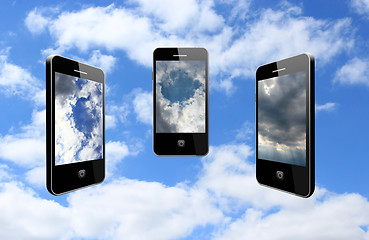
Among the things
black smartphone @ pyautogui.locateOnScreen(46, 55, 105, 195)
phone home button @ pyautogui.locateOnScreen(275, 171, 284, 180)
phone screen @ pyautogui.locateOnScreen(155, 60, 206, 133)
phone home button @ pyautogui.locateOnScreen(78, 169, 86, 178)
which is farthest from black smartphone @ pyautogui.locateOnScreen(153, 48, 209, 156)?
phone home button @ pyautogui.locateOnScreen(275, 171, 284, 180)

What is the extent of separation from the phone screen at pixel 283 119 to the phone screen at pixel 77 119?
3.83 m

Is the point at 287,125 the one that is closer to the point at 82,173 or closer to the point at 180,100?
the point at 180,100

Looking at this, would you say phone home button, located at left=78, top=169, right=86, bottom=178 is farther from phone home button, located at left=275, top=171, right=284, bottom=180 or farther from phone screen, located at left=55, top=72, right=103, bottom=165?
phone home button, located at left=275, top=171, right=284, bottom=180

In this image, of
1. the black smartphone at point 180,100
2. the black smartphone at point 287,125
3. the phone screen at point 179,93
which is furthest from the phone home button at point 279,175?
the phone screen at point 179,93

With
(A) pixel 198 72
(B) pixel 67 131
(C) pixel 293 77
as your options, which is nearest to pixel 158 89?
(A) pixel 198 72

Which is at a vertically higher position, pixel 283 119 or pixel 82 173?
pixel 283 119

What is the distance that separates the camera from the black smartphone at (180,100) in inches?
318

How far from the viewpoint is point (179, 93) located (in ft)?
26.5

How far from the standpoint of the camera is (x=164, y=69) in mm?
8117

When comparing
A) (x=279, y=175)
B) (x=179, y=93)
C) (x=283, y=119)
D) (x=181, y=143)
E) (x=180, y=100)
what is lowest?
(x=279, y=175)

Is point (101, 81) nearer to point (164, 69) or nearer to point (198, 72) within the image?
point (164, 69)

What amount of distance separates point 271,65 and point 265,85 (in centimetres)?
46

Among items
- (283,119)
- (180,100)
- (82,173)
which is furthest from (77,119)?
(283,119)

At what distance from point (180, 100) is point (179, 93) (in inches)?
7.1
